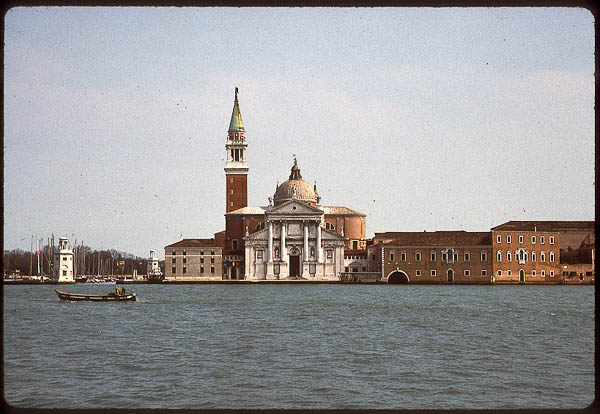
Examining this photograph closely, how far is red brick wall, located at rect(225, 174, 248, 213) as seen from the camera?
2960 inches

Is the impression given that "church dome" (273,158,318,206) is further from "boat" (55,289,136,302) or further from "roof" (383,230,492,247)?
"boat" (55,289,136,302)

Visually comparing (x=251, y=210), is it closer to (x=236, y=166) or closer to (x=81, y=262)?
(x=236, y=166)

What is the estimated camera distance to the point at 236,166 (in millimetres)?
76938

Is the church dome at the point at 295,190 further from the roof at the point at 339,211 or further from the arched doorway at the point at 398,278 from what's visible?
the arched doorway at the point at 398,278

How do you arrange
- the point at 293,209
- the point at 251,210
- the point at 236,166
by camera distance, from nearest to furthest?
the point at 293,209 → the point at 251,210 → the point at 236,166

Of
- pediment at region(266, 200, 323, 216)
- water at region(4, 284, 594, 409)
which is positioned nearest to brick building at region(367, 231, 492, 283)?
pediment at region(266, 200, 323, 216)

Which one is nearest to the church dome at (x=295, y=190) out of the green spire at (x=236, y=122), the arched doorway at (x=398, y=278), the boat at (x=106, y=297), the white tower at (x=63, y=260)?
the green spire at (x=236, y=122)

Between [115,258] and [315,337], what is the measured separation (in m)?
82.9

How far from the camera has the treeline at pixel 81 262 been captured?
7462 cm

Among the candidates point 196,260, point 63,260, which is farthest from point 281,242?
point 63,260

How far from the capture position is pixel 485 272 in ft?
209

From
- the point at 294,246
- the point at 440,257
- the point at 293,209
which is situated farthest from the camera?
the point at 294,246

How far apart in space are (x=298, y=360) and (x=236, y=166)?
60.8 m

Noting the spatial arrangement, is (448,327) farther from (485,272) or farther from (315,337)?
(485,272)
